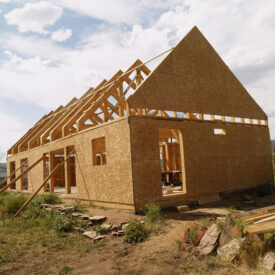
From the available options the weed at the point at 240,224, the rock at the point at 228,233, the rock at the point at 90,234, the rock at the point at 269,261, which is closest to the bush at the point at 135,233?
the rock at the point at 90,234

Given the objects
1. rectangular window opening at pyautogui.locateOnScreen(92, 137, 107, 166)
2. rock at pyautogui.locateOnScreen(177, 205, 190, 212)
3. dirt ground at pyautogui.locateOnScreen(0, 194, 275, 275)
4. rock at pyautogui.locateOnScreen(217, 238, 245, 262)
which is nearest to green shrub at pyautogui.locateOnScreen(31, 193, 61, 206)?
rectangular window opening at pyautogui.locateOnScreen(92, 137, 107, 166)

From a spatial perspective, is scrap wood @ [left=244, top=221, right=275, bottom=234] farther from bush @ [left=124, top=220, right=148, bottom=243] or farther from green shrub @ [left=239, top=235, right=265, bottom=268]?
bush @ [left=124, top=220, right=148, bottom=243]

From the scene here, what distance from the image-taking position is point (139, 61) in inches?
550

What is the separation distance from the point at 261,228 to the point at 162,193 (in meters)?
5.19

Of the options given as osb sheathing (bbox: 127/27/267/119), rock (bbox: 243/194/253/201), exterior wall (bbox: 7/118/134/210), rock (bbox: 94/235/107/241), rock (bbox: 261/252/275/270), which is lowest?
rock (bbox: 94/235/107/241)

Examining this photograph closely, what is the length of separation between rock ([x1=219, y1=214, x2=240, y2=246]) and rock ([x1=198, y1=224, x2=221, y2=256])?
152 millimetres

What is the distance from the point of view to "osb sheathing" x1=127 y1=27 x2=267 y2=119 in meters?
11.0

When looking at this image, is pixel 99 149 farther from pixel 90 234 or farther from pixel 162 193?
pixel 90 234

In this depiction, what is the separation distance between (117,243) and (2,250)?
3.06 metres

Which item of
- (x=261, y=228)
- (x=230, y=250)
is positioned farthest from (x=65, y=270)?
(x=261, y=228)

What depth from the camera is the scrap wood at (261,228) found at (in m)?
5.38

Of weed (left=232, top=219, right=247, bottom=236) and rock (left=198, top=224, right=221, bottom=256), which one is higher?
weed (left=232, top=219, right=247, bottom=236)

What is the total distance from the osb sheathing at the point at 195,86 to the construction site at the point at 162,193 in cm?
5

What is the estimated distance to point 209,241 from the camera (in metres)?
6.22
